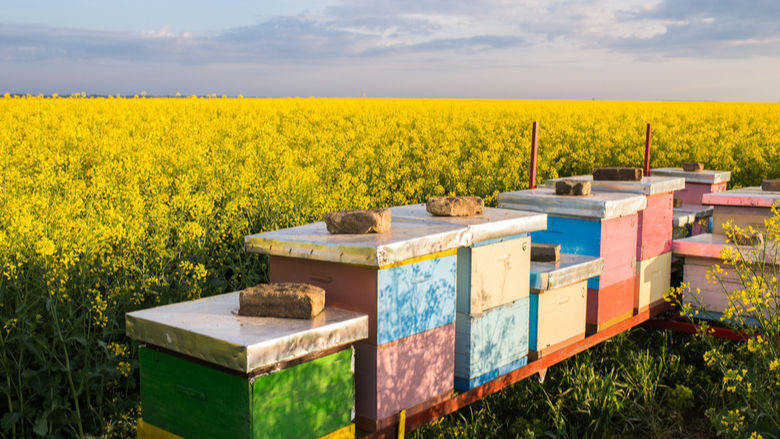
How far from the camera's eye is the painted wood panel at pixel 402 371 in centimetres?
298

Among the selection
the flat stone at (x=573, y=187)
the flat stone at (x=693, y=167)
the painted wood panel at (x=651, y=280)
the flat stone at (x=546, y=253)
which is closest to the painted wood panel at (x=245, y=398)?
the flat stone at (x=546, y=253)

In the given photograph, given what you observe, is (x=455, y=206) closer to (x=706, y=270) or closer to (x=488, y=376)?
(x=488, y=376)

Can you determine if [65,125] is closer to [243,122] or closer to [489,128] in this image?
[243,122]

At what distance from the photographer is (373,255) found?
282 centimetres

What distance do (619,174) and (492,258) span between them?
8.40 feet

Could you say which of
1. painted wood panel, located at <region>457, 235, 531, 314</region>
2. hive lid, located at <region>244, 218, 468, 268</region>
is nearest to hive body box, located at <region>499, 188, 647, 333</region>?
painted wood panel, located at <region>457, 235, 531, 314</region>

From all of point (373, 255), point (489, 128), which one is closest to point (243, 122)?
point (489, 128)

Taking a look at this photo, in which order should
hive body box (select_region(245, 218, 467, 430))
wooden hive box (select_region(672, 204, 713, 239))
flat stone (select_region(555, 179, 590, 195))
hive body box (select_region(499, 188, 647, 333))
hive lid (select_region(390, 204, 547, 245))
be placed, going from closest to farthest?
1. hive body box (select_region(245, 218, 467, 430))
2. hive lid (select_region(390, 204, 547, 245))
3. hive body box (select_region(499, 188, 647, 333))
4. flat stone (select_region(555, 179, 590, 195))
5. wooden hive box (select_region(672, 204, 713, 239))

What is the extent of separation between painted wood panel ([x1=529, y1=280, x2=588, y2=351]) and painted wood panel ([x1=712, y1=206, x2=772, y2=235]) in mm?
1968

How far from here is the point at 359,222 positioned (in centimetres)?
327

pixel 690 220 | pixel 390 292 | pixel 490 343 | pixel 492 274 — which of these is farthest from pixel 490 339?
pixel 690 220

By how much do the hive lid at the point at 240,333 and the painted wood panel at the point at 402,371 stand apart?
21cm

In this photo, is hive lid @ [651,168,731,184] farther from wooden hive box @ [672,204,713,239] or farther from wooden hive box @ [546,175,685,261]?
wooden hive box @ [546,175,685,261]

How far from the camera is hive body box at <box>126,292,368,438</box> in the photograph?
2537 mm
